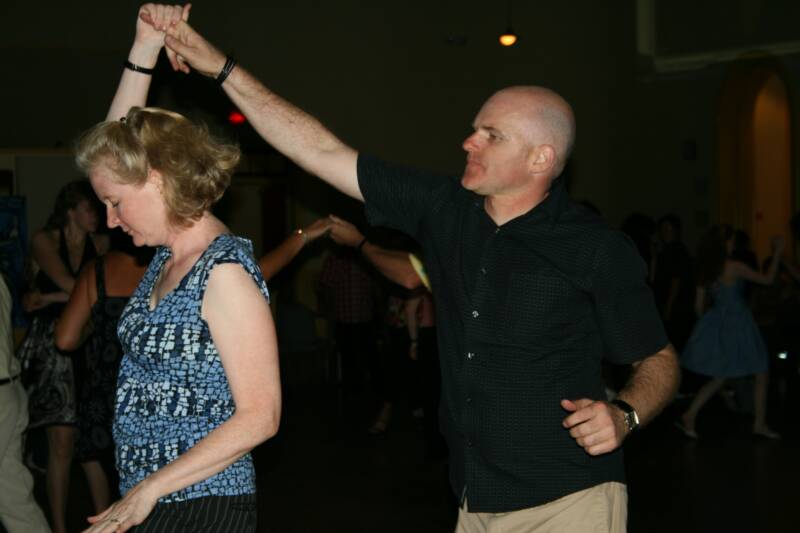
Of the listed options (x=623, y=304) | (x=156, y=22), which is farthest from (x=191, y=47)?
(x=623, y=304)

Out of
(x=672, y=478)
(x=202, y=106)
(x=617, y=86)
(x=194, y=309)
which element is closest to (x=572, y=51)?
(x=617, y=86)

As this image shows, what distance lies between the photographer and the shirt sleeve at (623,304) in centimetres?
243

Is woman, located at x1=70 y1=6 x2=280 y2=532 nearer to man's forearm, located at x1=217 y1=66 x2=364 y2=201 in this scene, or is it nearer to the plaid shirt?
man's forearm, located at x1=217 y1=66 x2=364 y2=201

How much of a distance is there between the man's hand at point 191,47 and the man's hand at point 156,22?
17 millimetres

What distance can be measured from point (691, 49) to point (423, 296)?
256 inches

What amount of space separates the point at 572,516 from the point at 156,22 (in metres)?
1.58

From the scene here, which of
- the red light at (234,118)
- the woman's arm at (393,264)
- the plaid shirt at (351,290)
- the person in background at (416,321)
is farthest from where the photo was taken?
the red light at (234,118)

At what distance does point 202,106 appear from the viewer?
455 inches

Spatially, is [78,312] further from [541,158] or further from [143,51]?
[541,158]

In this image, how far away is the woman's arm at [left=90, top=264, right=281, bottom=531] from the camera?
6.24 feet

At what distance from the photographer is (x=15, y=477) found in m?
3.95

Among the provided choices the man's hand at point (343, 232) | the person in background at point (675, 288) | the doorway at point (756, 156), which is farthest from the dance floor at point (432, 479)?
the doorway at point (756, 156)

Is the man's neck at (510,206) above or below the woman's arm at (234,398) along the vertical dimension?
above

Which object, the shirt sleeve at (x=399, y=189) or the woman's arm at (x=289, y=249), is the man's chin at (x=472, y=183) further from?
the woman's arm at (x=289, y=249)
